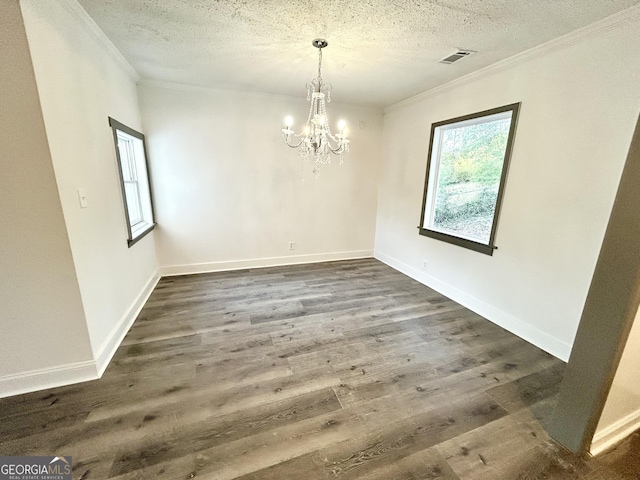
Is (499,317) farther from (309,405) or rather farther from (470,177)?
(309,405)

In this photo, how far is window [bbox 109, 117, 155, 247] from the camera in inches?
121

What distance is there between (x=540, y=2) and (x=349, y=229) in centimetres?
347

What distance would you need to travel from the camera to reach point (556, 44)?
217 centimetres

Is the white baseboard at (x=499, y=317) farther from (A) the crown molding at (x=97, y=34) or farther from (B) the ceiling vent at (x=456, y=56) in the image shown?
(A) the crown molding at (x=97, y=34)

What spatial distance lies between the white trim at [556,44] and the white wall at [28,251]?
3613mm

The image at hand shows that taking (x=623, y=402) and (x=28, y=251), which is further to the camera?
(x=28, y=251)

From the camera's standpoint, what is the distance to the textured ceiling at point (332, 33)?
1.81 metres

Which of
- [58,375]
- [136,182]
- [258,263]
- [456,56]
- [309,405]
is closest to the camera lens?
[309,405]

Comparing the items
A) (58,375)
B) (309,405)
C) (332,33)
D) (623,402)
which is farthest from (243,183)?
(623,402)

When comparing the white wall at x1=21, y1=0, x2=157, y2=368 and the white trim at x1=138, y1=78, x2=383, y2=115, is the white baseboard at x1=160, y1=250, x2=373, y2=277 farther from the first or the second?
the white trim at x1=138, y1=78, x2=383, y2=115

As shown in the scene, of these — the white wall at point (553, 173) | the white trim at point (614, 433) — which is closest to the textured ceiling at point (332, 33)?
the white wall at point (553, 173)

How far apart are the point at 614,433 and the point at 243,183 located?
4.25m

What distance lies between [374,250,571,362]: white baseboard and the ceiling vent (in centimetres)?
250

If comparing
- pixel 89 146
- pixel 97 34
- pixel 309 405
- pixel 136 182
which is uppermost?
pixel 97 34
